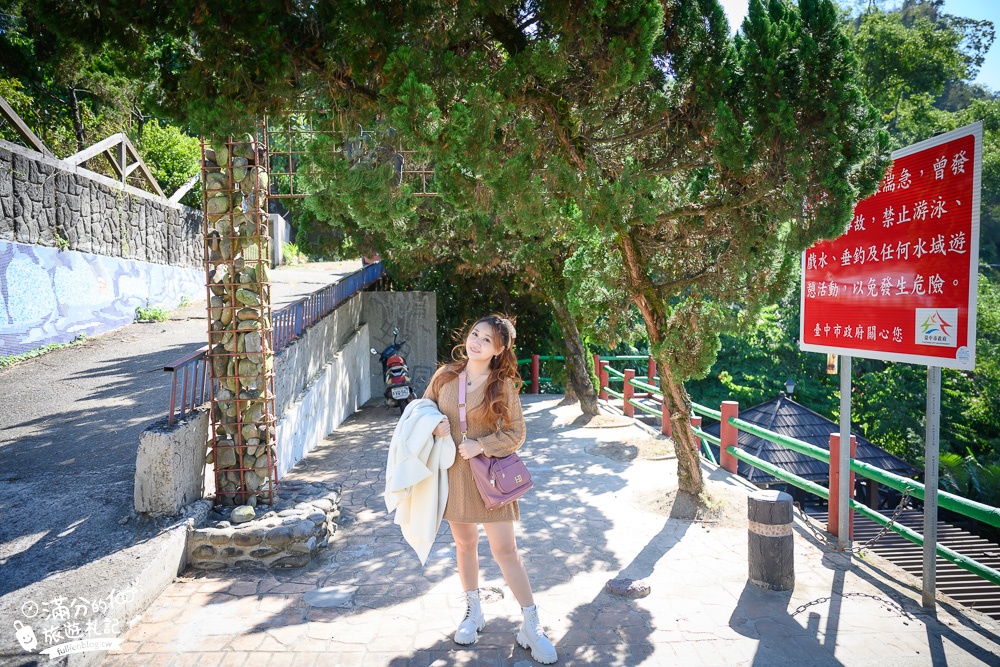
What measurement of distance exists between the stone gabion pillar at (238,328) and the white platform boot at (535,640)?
2715mm

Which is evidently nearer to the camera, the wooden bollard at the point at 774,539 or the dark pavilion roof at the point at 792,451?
the wooden bollard at the point at 774,539

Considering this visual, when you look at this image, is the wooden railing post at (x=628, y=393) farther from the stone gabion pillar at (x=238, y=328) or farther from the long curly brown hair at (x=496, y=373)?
the long curly brown hair at (x=496, y=373)

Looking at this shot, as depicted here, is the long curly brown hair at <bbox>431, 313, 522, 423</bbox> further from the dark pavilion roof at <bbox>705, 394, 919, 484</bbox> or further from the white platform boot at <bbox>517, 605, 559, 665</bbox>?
the dark pavilion roof at <bbox>705, 394, 919, 484</bbox>

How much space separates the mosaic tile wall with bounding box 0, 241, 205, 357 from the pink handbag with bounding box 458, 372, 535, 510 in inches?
334

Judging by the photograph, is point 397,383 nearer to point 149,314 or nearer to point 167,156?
point 149,314

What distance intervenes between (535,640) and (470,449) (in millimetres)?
1062

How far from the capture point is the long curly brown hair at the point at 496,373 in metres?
3.35

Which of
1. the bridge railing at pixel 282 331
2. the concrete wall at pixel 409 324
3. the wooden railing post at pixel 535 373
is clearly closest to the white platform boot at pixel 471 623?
the bridge railing at pixel 282 331

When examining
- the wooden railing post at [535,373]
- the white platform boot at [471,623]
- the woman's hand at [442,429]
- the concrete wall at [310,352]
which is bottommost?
the wooden railing post at [535,373]

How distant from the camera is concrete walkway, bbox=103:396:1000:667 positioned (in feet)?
11.4

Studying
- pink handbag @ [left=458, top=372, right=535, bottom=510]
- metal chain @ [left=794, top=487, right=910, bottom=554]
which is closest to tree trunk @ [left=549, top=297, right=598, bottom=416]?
metal chain @ [left=794, top=487, right=910, bottom=554]

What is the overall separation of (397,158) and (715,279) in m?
2.94

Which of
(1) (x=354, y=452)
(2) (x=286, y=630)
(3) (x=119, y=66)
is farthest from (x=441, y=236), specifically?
(2) (x=286, y=630)

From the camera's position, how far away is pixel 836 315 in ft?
16.4
